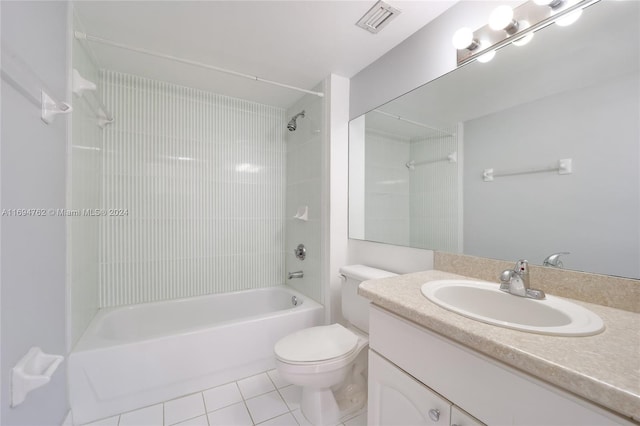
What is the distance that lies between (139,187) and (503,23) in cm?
252

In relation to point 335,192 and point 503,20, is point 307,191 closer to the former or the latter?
point 335,192

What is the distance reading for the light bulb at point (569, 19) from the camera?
925 mm

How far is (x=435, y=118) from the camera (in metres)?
1.44

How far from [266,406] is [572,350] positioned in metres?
1.54

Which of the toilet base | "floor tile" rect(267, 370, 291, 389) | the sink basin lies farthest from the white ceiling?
"floor tile" rect(267, 370, 291, 389)

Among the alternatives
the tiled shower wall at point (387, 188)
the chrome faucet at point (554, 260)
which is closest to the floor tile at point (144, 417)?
the tiled shower wall at point (387, 188)

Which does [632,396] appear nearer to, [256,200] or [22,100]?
[22,100]

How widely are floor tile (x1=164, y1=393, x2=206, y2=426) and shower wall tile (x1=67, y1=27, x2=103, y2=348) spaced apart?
65 cm

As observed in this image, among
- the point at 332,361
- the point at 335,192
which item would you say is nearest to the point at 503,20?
the point at 335,192

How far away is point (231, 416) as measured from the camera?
1.40 metres

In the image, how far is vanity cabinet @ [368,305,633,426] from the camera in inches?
20.7

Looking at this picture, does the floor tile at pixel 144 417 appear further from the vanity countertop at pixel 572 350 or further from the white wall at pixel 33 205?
the vanity countertop at pixel 572 350

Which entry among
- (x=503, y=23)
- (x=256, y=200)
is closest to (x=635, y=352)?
(x=503, y=23)

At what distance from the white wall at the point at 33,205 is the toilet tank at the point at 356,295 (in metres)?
1.48
